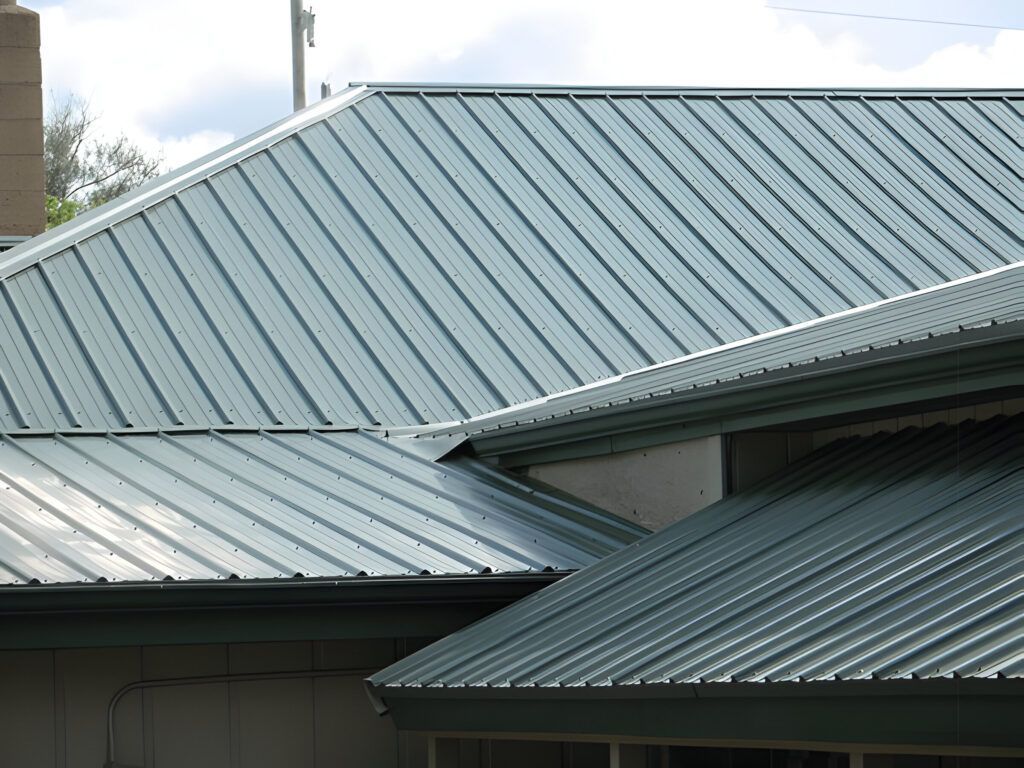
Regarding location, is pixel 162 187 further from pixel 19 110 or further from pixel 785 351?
pixel 785 351

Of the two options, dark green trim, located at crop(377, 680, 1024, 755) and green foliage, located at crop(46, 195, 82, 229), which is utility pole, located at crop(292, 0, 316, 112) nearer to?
green foliage, located at crop(46, 195, 82, 229)

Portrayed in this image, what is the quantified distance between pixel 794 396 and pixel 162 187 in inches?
326

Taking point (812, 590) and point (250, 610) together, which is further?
point (250, 610)

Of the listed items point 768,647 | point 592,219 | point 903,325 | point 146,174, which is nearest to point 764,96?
point 592,219

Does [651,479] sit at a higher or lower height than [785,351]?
lower

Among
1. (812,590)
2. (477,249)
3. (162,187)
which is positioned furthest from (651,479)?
(162,187)

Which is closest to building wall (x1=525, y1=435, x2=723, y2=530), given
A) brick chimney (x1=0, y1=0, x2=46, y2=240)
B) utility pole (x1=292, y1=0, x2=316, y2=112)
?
brick chimney (x1=0, y1=0, x2=46, y2=240)

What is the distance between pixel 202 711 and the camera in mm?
10312

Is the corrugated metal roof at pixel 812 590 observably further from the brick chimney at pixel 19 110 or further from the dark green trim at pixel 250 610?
the brick chimney at pixel 19 110

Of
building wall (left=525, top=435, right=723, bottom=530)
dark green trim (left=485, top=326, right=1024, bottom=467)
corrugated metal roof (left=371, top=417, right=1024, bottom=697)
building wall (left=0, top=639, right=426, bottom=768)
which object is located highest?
dark green trim (left=485, top=326, right=1024, bottom=467)

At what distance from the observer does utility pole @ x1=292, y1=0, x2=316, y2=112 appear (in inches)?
1211

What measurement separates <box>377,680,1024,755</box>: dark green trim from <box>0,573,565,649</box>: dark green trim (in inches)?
43.8

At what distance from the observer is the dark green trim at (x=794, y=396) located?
8.59 meters

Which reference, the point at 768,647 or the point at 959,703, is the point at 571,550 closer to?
the point at 768,647
